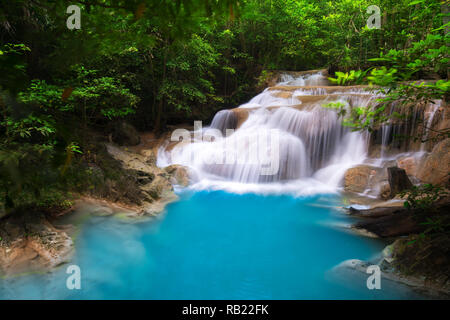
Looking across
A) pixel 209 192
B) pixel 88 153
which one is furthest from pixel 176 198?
pixel 88 153

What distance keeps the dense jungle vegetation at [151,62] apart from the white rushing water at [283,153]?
2502 millimetres

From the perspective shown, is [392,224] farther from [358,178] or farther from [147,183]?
[147,183]

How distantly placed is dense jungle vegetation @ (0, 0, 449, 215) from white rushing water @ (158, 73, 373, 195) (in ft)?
8.21

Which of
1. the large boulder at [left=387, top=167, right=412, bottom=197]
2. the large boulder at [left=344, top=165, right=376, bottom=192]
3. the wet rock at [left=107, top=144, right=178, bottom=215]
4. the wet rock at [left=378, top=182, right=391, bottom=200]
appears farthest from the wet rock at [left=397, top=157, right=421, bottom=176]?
the wet rock at [left=107, top=144, right=178, bottom=215]

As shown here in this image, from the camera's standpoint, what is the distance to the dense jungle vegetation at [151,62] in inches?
60.0

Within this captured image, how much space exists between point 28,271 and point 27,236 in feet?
1.90

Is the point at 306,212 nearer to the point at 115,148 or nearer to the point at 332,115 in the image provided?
the point at 332,115

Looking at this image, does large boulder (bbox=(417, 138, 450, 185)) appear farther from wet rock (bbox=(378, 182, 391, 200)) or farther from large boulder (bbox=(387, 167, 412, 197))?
wet rock (bbox=(378, 182, 391, 200))

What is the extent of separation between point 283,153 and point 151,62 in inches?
258

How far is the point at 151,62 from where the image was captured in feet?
33.4

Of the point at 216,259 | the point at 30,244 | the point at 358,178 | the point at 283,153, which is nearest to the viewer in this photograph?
the point at 30,244

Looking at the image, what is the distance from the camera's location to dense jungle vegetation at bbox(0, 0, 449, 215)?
152cm

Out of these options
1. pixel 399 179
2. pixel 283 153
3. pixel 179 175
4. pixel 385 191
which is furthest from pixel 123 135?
pixel 399 179

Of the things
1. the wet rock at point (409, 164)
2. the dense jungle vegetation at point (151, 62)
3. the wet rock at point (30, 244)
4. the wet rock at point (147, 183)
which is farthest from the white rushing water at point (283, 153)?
the wet rock at point (30, 244)
